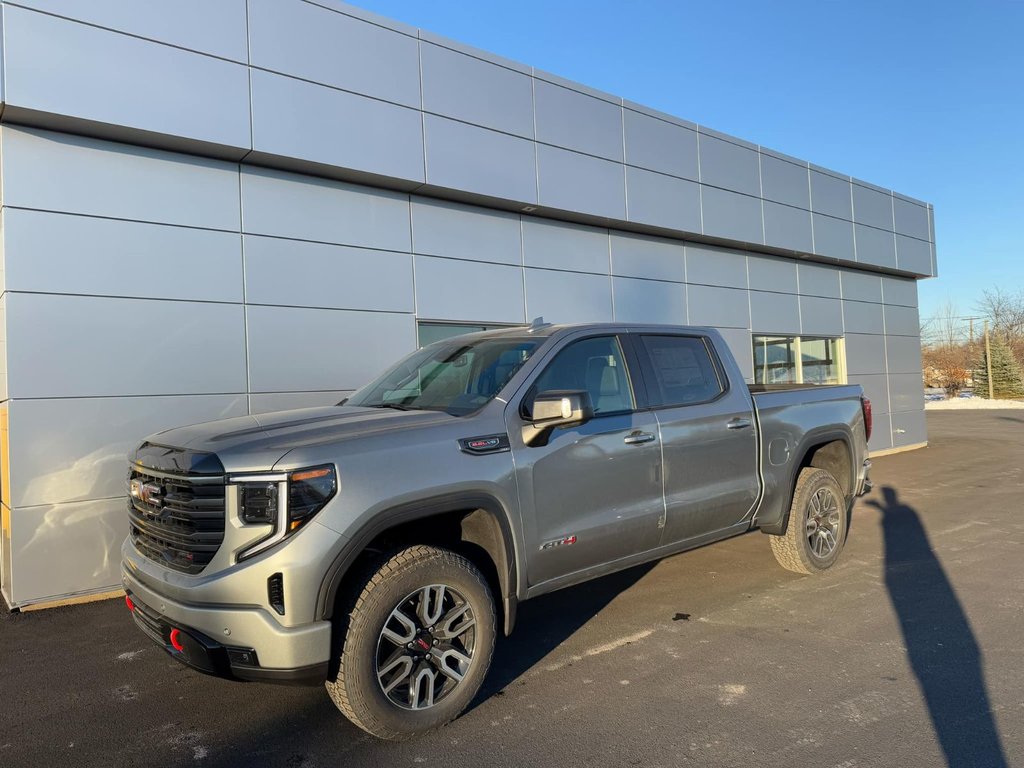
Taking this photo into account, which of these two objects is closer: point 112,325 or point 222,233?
point 112,325

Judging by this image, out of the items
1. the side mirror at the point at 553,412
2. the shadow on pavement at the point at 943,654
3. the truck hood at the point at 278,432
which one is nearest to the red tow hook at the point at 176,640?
the truck hood at the point at 278,432

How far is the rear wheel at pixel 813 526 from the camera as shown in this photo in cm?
579

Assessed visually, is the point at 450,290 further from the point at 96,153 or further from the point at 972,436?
the point at 972,436

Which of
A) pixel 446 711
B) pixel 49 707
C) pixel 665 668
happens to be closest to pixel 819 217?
pixel 665 668

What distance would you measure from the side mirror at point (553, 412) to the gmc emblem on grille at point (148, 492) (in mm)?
1845

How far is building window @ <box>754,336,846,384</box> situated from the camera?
46.8ft

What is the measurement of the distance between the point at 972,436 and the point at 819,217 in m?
9.20

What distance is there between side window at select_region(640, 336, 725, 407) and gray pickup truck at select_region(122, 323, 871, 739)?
0.7 inches

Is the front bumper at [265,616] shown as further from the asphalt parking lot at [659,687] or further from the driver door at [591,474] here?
the driver door at [591,474]

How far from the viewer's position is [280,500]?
310cm

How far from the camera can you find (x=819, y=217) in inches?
581

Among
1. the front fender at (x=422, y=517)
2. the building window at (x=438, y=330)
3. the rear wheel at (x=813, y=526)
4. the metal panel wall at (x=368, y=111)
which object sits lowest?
the rear wheel at (x=813, y=526)

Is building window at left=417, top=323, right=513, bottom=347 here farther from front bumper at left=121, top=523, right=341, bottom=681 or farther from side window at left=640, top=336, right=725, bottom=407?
front bumper at left=121, top=523, right=341, bottom=681

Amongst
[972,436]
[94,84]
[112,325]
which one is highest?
[94,84]
